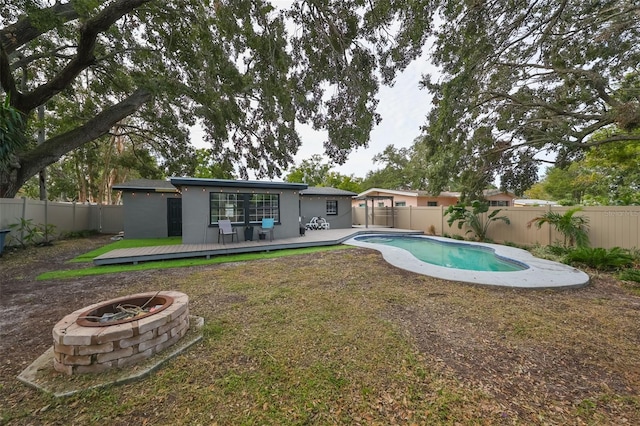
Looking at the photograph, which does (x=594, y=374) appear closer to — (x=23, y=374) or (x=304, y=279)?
(x=304, y=279)

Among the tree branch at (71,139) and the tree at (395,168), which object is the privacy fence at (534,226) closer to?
the tree branch at (71,139)

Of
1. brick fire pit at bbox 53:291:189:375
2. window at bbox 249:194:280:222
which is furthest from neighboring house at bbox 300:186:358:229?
brick fire pit at bbox 53:291:189:375

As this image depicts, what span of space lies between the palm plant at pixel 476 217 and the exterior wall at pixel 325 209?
20.6ft

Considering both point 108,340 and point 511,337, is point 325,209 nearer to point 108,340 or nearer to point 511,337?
point 511,337

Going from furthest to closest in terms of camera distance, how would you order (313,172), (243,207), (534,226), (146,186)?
(313,172) → (146,186) → (243,207) → (534,226)

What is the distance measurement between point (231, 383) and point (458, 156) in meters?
11.0

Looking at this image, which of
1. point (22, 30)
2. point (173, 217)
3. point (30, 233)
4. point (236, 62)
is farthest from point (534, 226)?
point (30, 233)

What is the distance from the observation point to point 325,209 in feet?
49.4

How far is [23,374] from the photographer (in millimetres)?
2178

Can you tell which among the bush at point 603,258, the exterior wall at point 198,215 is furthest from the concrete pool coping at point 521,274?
the exterior wall at point 198,215

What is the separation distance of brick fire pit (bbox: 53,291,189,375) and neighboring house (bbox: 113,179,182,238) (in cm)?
976

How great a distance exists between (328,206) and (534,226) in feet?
31.9

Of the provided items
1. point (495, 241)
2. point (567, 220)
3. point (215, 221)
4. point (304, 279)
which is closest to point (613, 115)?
point (567, 220)

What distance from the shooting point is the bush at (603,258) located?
569cm
